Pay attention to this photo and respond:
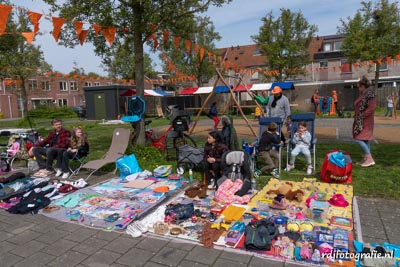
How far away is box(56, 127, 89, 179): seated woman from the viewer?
661cm

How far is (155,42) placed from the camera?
909 centimetres

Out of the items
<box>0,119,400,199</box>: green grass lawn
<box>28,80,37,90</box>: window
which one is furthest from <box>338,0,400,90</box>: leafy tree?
<box>28,80,37,90</box>: window

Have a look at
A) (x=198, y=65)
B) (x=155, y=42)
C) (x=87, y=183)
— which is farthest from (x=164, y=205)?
(x=198, y=65)

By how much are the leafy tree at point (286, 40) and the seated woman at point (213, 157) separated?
20598mm

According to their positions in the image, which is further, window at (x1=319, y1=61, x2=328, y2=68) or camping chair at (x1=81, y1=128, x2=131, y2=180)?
window at (x1=319, y1=61, x2=328, y2=68)

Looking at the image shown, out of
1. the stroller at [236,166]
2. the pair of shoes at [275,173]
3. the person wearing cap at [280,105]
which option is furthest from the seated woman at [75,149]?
the person wearing cap at [280,105]

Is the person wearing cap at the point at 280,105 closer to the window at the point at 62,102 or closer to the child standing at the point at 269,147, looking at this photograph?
the child standing at the point at 269,147

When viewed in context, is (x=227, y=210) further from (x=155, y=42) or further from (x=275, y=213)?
(x=155, y=42)

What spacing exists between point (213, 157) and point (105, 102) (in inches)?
881

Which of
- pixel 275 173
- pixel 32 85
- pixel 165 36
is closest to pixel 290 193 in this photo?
pixel 275 173

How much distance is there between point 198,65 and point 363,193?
2448 centimetres

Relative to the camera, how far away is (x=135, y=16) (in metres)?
7.39

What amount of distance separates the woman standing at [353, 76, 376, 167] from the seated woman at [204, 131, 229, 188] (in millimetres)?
2935

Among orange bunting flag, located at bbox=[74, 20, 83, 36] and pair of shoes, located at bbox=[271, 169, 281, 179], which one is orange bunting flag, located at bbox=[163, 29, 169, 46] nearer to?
orange bunting flag, located at bbox=[74, 20, 83, 36]
